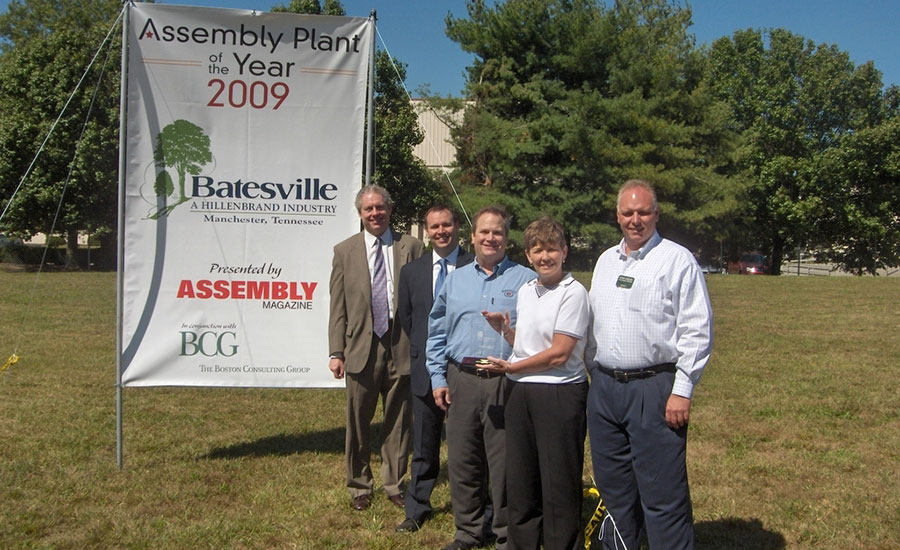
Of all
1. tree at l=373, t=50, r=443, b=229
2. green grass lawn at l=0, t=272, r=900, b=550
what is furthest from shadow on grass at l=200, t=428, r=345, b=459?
tree at l=373, t=50, r=443, b=229

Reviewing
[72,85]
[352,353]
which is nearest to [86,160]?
[72,85]

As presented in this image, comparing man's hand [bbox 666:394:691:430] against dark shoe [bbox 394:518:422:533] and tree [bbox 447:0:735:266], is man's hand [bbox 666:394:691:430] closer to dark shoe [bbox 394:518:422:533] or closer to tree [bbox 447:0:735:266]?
dark shoe [bbox 394:518:422:533]

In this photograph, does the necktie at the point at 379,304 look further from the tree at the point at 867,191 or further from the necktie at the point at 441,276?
the tree at the point at 867,191

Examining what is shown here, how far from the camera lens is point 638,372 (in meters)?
3.59

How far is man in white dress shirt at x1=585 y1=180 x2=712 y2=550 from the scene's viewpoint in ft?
11.4

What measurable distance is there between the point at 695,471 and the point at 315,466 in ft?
9.37

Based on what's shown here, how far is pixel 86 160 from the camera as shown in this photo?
2898 cm

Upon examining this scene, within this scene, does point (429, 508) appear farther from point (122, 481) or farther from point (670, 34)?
point (670, 34)

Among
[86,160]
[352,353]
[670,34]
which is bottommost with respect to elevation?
[352,353]

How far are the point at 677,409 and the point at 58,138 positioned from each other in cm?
2970

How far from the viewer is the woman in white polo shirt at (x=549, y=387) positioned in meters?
3.71

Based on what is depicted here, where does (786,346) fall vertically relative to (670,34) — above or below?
below

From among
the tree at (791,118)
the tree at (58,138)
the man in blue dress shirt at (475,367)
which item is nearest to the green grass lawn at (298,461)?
the man in blue dress shirt at (475,367)

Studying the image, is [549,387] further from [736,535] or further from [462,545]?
[736,535]
